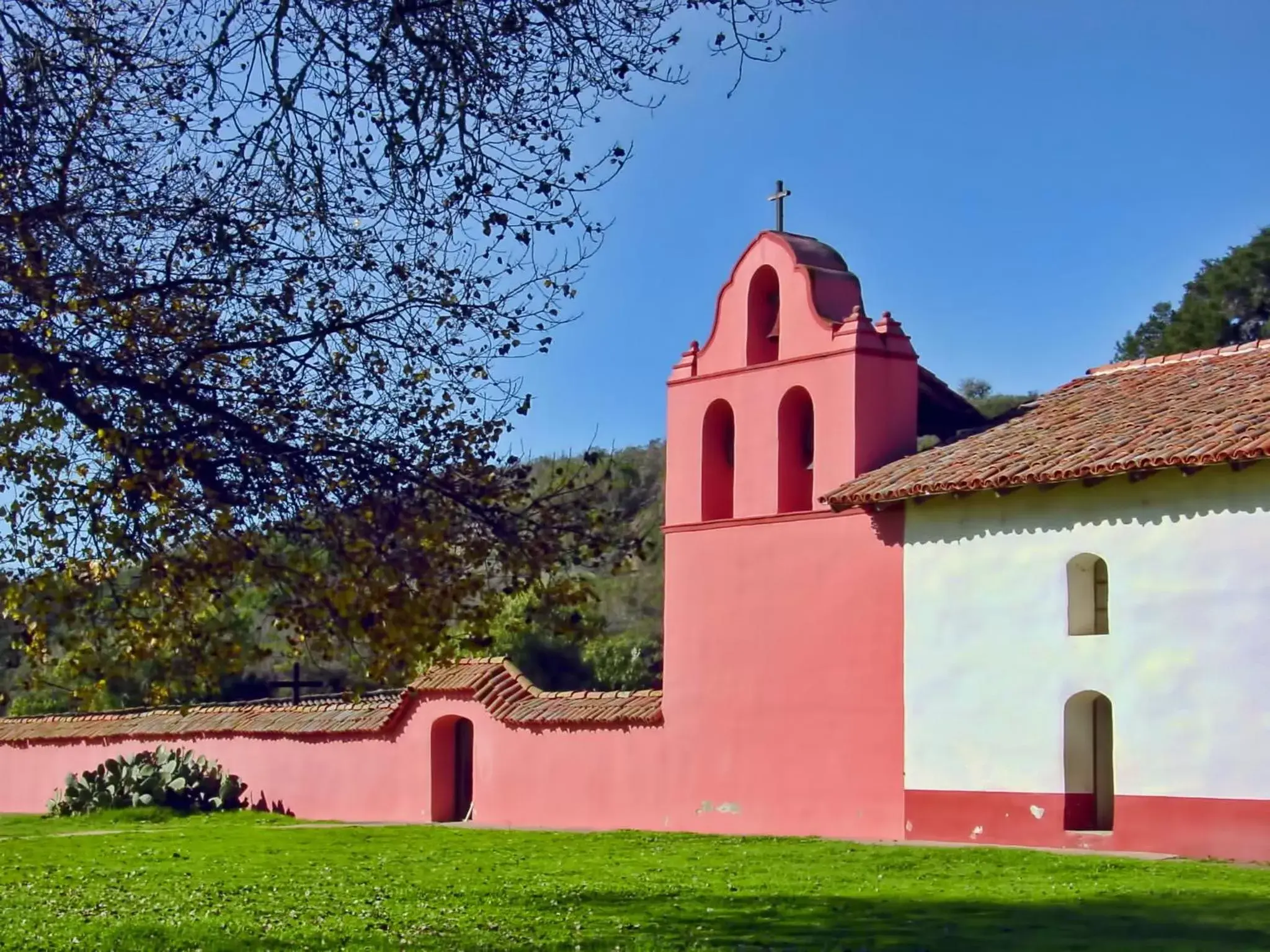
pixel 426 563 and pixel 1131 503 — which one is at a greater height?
pixel 1131 503

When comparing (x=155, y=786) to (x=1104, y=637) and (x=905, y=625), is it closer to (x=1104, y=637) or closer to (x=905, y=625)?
(x=905, y=625)

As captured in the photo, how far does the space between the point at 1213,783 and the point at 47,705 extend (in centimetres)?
3190

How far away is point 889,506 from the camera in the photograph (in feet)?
66.6

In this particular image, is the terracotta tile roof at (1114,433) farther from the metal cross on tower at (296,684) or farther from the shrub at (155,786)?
the metal cross on tower at (296,684)

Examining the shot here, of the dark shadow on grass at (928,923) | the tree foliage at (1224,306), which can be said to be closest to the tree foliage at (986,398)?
the tree foliage at (1224,306)

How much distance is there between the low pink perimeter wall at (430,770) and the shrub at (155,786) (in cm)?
52

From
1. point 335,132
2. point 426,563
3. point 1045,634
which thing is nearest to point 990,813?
point 1045,634

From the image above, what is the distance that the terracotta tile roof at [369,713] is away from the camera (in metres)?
23.9

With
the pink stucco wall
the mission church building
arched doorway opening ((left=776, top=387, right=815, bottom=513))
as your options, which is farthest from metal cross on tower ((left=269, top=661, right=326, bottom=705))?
arched doorway opening ((left=776, top=387, right=815, bottom=513))

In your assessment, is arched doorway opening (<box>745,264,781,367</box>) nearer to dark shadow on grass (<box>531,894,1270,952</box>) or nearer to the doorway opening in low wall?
the doorway opening in low wall

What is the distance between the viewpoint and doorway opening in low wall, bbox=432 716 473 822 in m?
26.0

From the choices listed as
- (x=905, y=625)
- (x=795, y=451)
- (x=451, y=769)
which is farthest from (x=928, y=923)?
(x=451, y=769)

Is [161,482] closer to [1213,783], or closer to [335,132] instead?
[335,132]

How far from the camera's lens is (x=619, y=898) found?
12.9 m
